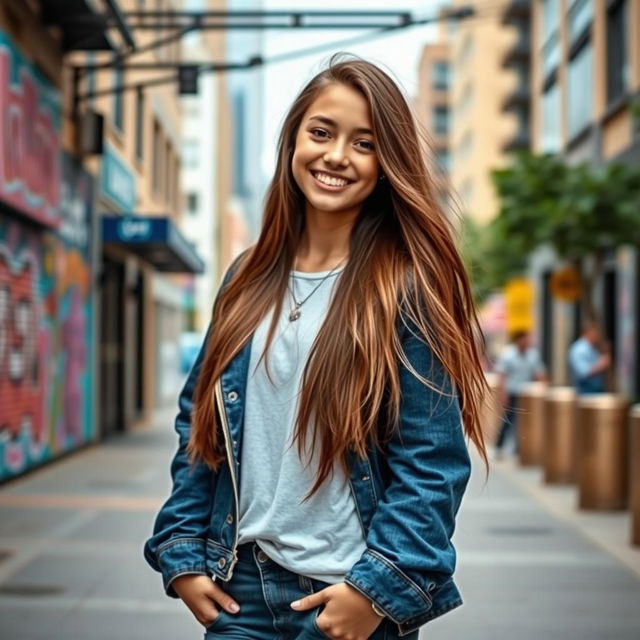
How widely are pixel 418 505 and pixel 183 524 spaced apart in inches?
19.3

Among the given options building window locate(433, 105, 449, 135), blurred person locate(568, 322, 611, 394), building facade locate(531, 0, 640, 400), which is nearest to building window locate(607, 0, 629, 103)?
building facade locate(531, 0, 640, 400)

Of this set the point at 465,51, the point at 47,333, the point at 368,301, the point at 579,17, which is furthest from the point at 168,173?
the point at 465,51

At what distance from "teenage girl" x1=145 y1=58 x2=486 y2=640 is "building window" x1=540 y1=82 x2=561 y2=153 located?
27075 millimetres

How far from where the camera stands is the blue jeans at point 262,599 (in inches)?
85.4

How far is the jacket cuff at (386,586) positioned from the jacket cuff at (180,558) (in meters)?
0.32

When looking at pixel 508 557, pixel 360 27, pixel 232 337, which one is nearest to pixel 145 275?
pixel 360 27

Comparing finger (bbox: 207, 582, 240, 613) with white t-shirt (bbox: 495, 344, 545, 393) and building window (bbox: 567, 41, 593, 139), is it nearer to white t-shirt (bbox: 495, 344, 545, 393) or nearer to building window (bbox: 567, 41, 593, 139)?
white t-shirt (bbox: 495, 344, 545, 393)

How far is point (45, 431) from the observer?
13641 millimetres

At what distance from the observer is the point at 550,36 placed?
30.3 meters

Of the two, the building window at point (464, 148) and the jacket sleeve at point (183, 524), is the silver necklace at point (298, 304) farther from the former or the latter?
the building window at point (464, 148)

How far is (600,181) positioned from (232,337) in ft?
45.2

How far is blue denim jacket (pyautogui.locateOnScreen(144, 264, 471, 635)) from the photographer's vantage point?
6.75ft

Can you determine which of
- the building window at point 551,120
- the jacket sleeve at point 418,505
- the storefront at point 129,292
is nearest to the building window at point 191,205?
the building window at point 551,120

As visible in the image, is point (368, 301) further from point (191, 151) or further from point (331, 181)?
point (191, 151)
